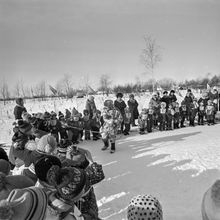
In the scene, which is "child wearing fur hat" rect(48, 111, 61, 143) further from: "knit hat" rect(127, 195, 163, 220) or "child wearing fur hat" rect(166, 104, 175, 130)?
"knit hat" rect(127, 195, 163, 220)

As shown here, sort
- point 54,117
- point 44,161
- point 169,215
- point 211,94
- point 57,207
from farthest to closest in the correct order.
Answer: point 211,94, point 54,117, point 169,215, point 44,161, point 57,207

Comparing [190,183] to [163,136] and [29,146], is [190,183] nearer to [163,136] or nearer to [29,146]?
[29,146]

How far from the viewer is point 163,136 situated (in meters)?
8.37

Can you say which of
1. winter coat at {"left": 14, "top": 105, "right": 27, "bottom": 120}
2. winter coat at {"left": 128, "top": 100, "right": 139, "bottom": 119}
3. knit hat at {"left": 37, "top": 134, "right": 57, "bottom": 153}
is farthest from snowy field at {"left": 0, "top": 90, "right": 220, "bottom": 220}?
winter coat at {"left": 128, "top": 100, "right": 139, "bottom": 119}

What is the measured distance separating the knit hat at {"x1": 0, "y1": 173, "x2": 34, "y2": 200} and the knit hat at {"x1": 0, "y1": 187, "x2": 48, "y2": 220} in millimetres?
374

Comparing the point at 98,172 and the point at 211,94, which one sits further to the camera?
the point at 211,94

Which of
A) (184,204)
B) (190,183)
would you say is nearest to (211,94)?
(190,183)

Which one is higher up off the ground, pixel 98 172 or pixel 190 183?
pixel 98 172

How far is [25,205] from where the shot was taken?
1.45m

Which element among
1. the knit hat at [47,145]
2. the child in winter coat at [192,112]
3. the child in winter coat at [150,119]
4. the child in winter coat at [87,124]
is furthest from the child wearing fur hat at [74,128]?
the child in winter coat at [192,112]

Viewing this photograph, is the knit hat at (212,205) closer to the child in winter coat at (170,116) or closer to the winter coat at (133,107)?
the child in winter coat at (170,116)

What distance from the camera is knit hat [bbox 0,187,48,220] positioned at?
1.36m

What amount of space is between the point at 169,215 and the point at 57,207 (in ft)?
6.78

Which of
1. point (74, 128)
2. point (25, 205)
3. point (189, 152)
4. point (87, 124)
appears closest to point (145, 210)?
point (25, 205)
